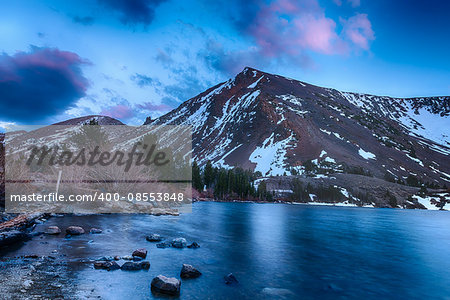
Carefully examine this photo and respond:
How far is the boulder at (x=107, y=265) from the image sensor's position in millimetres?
11328

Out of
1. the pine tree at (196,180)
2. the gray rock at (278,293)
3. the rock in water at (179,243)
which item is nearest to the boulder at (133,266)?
the rock in water at (179,243)

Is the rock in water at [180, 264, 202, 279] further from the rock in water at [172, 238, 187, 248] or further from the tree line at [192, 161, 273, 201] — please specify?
the tree line at [192, 161, 273, 201]

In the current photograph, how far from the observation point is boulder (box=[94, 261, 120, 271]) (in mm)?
11328

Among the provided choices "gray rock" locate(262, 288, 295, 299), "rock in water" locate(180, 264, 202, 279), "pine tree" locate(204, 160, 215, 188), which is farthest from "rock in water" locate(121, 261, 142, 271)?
"pine tree" locate(204, 160, 215, 188)

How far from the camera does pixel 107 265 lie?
1137 cm

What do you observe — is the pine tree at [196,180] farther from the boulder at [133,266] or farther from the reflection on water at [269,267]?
the boulder at [133,266]

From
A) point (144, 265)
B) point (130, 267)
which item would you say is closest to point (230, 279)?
point (144, 265)

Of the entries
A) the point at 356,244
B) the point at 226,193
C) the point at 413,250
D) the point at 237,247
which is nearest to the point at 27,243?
the point at 237,247

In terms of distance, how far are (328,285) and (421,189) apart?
158 metres

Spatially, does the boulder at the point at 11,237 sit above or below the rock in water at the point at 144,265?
above

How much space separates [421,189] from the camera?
13662 centimetres

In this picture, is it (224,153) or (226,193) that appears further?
(224,153)

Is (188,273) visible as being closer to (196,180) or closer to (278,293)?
(278,293)

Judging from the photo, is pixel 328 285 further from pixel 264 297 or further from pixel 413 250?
pixel 413 250
